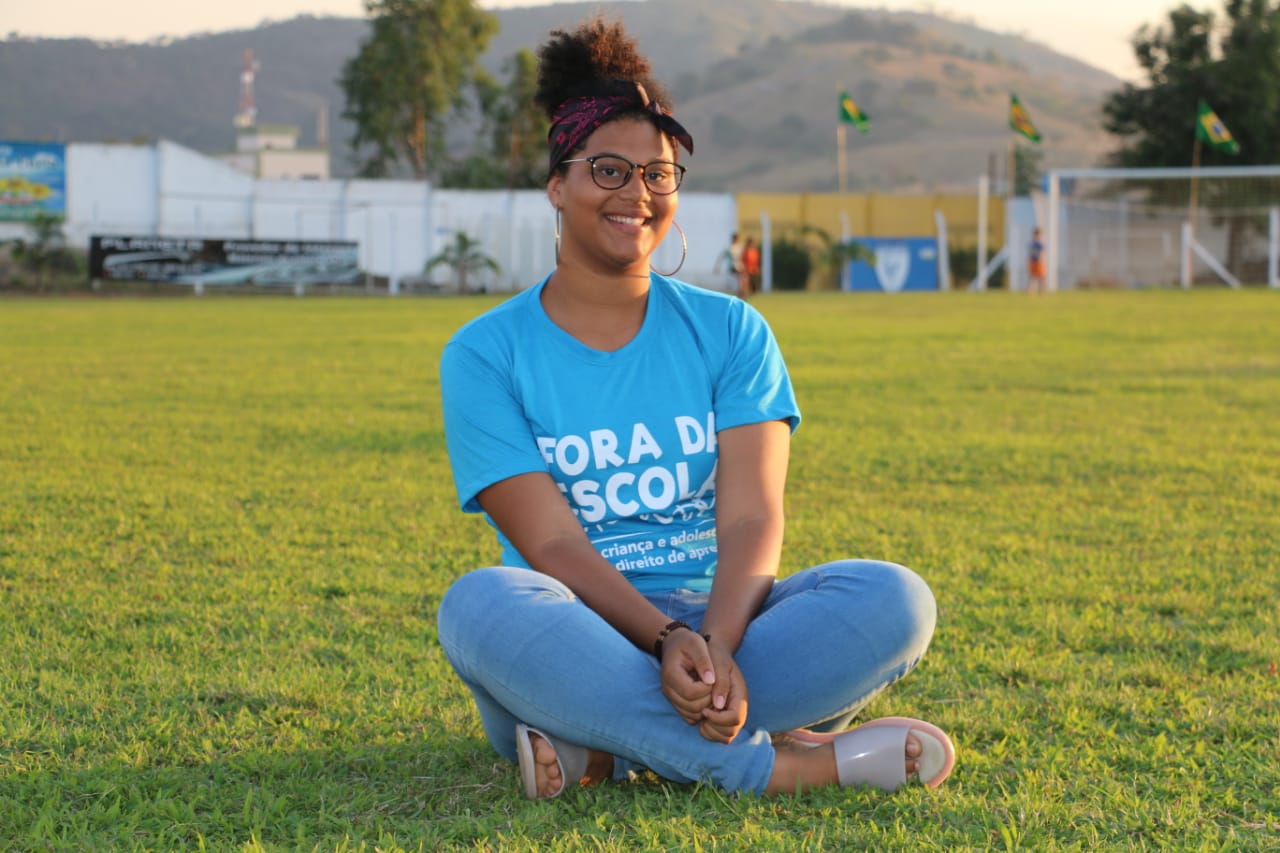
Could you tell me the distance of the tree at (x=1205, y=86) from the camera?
1822 inches

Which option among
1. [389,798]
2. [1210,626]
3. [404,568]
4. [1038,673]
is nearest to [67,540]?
[404,568]

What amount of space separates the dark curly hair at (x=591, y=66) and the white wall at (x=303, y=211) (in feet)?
121

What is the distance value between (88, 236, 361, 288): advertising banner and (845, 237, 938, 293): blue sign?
14.7 metres

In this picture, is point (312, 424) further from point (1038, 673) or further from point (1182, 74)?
point (1182, 74)

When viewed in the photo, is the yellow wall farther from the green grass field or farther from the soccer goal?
the green grass field

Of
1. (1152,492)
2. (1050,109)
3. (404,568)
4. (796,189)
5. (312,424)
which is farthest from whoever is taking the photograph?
(1050,109)

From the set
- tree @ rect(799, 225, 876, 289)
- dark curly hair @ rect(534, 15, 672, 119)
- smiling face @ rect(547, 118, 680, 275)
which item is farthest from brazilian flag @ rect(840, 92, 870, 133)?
smiling face @ rect(547, 118, 680, 275)

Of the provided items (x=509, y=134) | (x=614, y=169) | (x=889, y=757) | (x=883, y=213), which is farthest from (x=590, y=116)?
(x=509, y=134)

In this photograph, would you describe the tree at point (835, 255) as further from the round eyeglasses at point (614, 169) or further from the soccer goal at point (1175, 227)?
the round eyeglasses at point (614, 169)

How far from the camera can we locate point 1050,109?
490ft

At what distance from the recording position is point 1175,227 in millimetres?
35312

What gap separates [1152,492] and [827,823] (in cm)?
431

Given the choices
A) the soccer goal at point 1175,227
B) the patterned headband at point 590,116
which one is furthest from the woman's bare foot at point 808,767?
the soccer goal at point 1175,227

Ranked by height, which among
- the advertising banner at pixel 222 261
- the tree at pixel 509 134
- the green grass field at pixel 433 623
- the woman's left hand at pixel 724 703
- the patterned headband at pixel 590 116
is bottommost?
the green grass field at pixel 433 623
